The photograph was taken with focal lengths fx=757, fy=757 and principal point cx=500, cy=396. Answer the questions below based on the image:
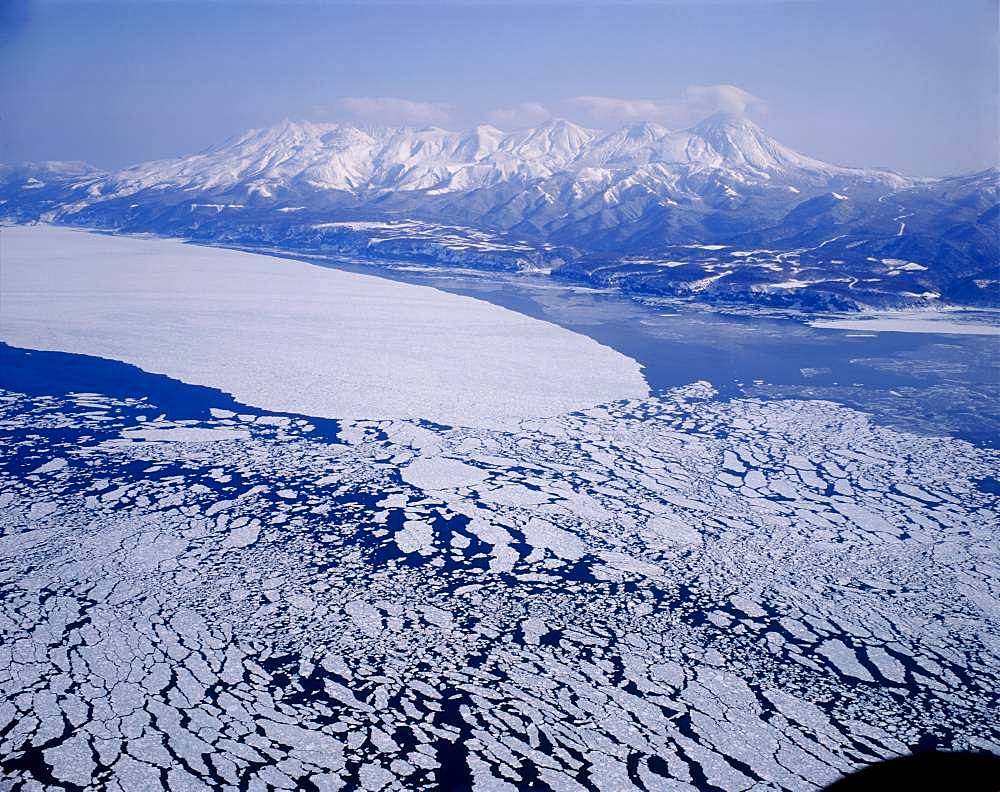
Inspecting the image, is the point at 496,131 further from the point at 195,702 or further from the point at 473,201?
the point at 195,702

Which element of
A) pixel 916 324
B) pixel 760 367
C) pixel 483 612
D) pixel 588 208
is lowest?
pixel 483 612

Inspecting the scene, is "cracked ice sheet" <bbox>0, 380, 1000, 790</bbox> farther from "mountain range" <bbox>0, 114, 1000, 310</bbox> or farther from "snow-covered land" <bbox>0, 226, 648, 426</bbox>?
"mountain range" <bbox>0, 114, 1000, 310</bbox>

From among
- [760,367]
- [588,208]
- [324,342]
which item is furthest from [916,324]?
[588,208]

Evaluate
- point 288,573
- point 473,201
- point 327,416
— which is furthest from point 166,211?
point 288,573

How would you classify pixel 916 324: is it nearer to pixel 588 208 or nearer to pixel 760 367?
pixel 760 367

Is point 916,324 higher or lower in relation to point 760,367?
higher

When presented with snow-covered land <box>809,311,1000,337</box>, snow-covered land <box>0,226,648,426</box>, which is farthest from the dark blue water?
snow-covered land <box>809,311,1000,337</box>
